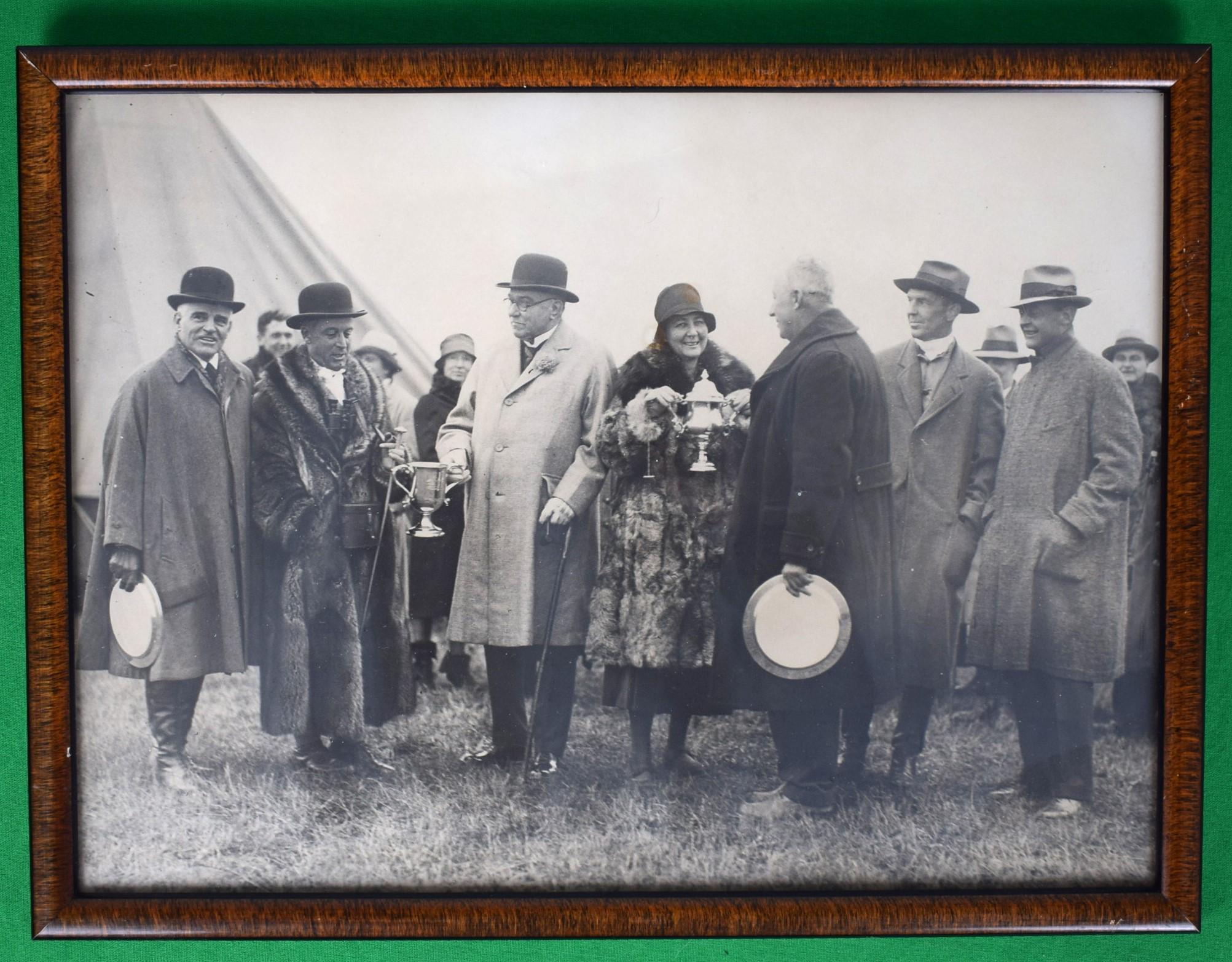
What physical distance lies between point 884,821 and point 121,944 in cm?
162

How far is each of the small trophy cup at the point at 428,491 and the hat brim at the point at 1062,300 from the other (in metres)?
1.21

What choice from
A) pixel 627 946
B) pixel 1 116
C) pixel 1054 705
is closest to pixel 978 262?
pixel 1054 705

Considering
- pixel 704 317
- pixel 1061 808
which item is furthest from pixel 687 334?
pixel 1061 808

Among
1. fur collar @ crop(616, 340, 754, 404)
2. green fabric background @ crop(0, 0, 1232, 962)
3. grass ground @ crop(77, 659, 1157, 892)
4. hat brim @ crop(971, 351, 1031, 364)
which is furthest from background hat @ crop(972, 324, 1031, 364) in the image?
grass ground @ crop(77, 659, 1157, 892)

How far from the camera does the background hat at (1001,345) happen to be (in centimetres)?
192

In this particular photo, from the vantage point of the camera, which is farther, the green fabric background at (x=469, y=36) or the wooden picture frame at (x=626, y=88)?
the green fabric background at (x=469, y=36)

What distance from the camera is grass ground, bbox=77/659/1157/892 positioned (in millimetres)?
1930

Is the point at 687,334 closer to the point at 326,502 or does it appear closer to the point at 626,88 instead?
the point at 626,88

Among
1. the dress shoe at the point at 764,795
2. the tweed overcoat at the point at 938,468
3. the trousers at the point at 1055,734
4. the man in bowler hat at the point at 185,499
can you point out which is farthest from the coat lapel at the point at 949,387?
the man in bowler hat at the point at 185,499

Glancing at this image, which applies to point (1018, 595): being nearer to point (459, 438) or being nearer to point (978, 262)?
point (978, 262)

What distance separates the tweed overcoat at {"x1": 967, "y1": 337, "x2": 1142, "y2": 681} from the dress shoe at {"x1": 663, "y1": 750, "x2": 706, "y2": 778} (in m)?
0.60

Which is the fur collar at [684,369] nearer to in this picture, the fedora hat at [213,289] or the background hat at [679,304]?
the background hat at [679,304]

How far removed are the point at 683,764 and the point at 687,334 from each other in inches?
34.4

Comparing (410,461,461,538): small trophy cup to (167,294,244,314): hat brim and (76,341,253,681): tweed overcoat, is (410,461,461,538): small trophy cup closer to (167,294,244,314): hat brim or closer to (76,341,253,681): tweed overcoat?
(76,341,253,681): tweed overcoat
